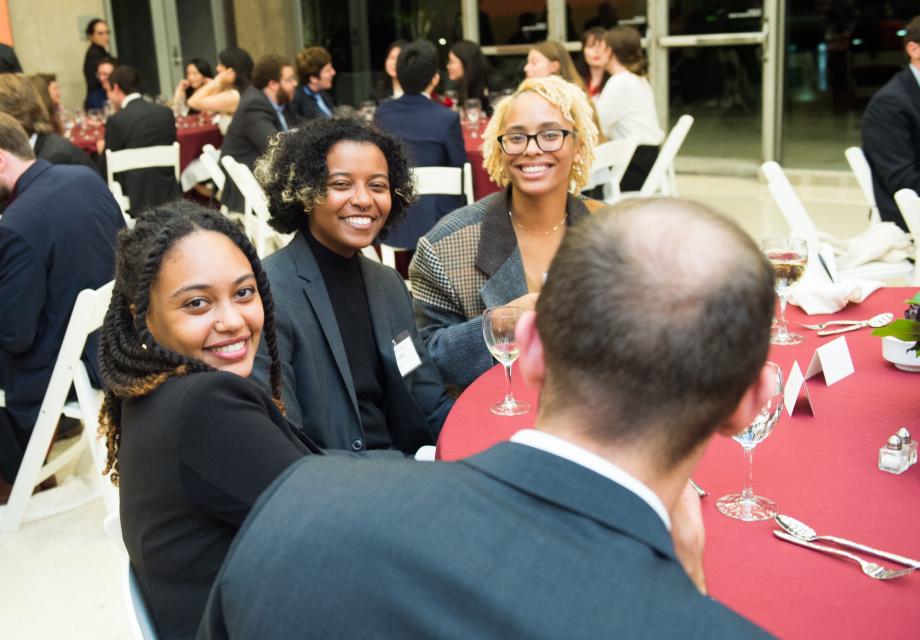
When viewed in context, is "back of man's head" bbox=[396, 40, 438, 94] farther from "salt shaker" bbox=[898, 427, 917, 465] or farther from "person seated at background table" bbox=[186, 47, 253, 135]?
"salt shaker" bbox=[898, 427, 917, 465]

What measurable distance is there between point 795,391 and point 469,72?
6703 millimetres

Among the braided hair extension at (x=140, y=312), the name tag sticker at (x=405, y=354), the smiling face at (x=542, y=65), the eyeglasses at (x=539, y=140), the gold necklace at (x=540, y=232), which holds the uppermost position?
the smiling face at (x=542, y=65)

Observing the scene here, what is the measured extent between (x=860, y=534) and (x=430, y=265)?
1.57m

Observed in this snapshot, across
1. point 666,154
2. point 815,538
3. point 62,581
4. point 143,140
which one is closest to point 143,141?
point 143,140

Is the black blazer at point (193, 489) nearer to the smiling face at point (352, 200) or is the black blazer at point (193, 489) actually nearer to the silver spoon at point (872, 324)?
the smiling face at point (352, 200)

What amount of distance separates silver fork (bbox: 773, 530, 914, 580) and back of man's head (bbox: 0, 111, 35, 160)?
9.77 feet

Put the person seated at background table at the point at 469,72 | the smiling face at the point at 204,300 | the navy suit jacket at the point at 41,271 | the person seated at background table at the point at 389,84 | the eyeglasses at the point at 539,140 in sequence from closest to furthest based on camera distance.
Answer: the smiling face at the point at 204,300, the eyeglasses at the point at 539,140, the navy suit jacket at the point at 41,271, the person seated at background table at the point at 469,72, the person seated at background table at the point at 389,84

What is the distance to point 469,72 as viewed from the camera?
26.9 ft

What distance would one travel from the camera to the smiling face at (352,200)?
2.53 m

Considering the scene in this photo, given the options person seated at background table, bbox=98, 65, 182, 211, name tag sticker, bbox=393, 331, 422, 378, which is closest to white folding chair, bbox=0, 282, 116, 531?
name tag sticker, bbox=393, 331, 422, 378

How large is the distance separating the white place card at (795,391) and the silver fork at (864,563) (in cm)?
51

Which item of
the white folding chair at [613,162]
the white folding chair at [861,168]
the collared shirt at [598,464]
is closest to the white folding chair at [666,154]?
the white folding chair at [613,162]

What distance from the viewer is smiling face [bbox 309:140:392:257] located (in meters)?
2.53

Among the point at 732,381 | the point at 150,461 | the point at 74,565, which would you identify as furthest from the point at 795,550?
the point at 74,565
